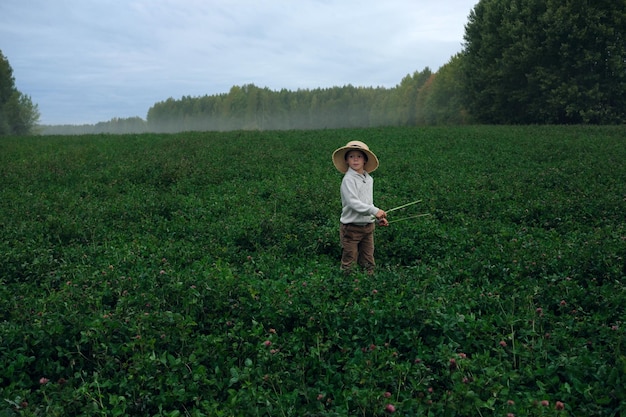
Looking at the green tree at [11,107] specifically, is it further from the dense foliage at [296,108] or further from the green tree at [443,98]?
the green tree at [443,98]

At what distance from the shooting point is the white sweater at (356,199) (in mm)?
6648

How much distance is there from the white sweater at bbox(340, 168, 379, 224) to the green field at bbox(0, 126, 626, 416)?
2.54 ft

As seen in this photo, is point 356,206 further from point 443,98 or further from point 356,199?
point 443,98

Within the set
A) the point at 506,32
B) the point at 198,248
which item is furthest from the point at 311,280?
the point at 506,32

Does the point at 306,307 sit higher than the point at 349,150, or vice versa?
the point at 349,150

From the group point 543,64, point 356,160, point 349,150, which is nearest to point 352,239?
point 356,160

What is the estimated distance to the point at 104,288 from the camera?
5.75 meters

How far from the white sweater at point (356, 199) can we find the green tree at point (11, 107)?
6392cm

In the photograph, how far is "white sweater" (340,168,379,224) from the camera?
6.65m

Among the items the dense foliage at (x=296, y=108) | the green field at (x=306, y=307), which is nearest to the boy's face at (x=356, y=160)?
the green field at (x=306, y=307)

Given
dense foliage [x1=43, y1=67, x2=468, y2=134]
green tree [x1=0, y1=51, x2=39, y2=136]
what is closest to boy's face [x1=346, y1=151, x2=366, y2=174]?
green tree [x1=0, y1=51, x2=39, y2=136]

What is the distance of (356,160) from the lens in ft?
22.6

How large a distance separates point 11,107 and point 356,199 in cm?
6678

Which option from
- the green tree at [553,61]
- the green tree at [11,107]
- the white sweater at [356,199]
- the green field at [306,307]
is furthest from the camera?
the green tree at [11,107]
